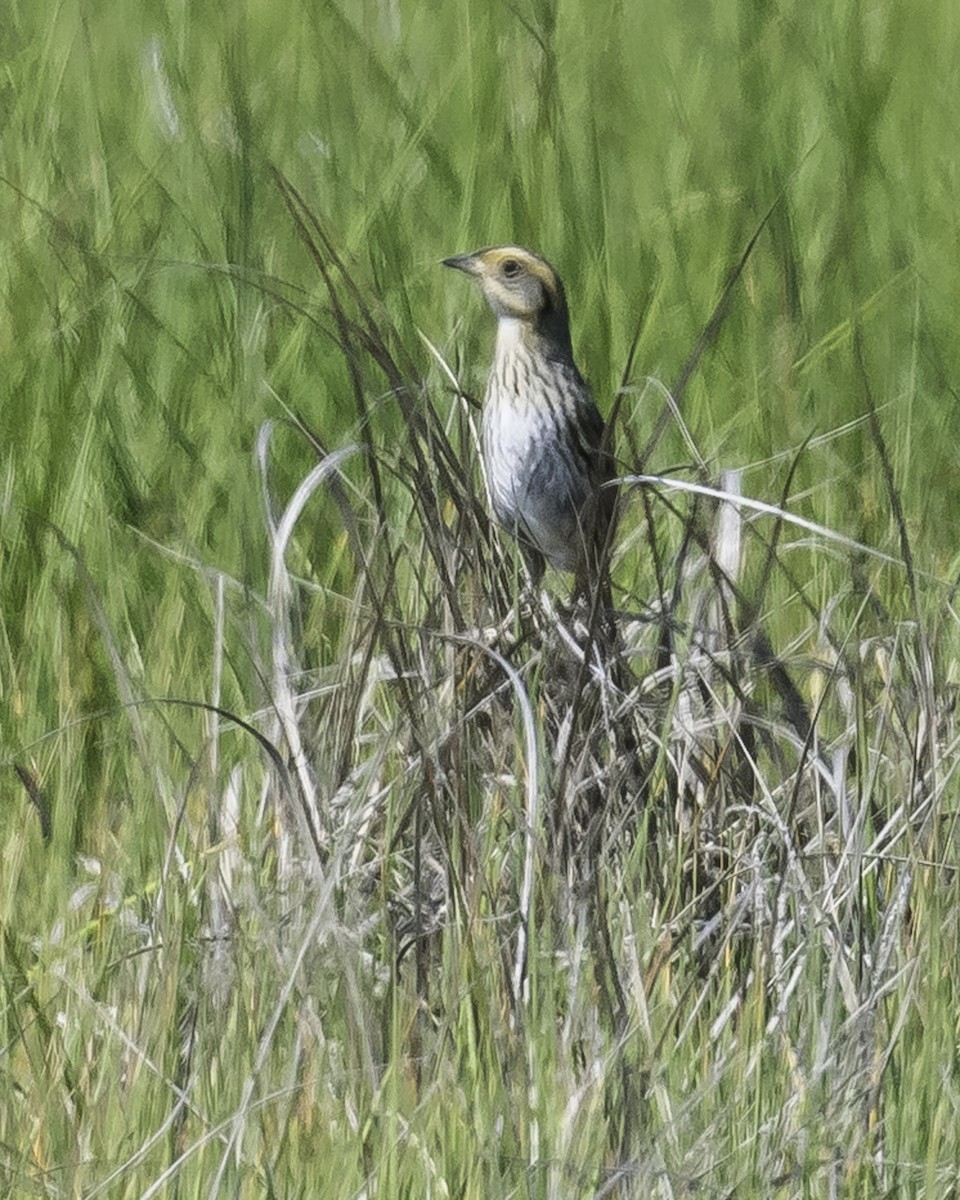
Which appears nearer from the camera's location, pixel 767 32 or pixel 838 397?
pixel 838 397

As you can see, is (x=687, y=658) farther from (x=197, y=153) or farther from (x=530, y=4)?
(x=530, y=4)

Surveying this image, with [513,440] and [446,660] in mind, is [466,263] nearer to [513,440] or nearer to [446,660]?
[513,440]

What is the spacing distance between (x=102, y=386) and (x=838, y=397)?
130cm

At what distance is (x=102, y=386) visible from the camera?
11.2 ft

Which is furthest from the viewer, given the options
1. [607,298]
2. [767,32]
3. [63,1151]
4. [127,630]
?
[767,32]

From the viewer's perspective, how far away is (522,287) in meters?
3.57

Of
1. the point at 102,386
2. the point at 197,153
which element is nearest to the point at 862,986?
the point at 102,386

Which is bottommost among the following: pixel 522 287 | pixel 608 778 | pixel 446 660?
pixel 608 778

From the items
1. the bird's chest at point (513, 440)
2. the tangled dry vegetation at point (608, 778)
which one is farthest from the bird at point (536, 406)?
the tangled dry vegetation at point (608, 778)

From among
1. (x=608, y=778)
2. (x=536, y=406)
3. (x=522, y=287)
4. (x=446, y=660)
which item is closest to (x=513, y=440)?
(x=536, y=406)

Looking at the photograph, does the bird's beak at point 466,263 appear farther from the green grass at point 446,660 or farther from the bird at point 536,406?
the green grass at point 446,660

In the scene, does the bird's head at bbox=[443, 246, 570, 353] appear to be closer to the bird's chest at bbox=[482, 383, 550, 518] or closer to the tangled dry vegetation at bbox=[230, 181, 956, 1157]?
the bird's chest at bbox=[482, 383, 550, 518]

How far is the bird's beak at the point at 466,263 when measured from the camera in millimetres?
3609

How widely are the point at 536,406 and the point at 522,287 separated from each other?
0.21m
